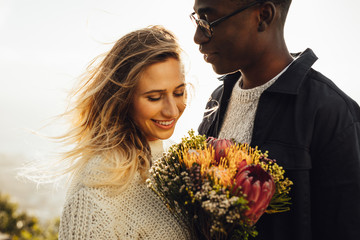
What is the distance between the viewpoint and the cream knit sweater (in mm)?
2131

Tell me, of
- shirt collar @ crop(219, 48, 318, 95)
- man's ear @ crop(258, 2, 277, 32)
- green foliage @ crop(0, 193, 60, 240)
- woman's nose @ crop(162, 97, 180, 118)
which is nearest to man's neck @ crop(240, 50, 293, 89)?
shirt collar @ crop(219, 48, 318, 95)

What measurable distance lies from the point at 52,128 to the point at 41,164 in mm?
316

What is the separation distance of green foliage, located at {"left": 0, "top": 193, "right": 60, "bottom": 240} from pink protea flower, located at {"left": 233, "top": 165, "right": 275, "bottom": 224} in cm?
589

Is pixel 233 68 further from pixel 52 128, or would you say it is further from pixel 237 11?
pixel 52 128

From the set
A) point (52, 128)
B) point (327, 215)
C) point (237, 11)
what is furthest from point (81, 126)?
point (327, 215)

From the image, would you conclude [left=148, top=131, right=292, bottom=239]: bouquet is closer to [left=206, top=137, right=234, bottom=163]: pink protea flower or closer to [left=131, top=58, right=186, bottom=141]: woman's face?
[left=206, top=137, right=234, bottom=163]: pink protea flower

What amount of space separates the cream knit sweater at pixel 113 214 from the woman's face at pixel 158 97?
15.2 inches

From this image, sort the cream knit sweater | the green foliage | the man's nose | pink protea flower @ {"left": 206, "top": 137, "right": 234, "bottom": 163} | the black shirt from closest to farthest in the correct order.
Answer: pink protea flower @ {"left": 206, "top": 137, "right": 234, "bottom": 163} → the cream knit sweater → the black shirt → the man's nose → the green foliage

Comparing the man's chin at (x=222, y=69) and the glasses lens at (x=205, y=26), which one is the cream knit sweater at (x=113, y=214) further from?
the glasses lens at (x=205, y=26)

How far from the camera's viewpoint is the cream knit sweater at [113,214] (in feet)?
6.99

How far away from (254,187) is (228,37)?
1.43 m

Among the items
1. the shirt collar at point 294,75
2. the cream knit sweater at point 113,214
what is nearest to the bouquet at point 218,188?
the cream knit sweater at point 113,214

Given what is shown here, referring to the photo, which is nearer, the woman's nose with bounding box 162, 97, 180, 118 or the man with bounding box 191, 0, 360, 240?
the man with bounding box 191, 0, 360, 240

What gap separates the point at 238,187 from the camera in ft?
5.41
